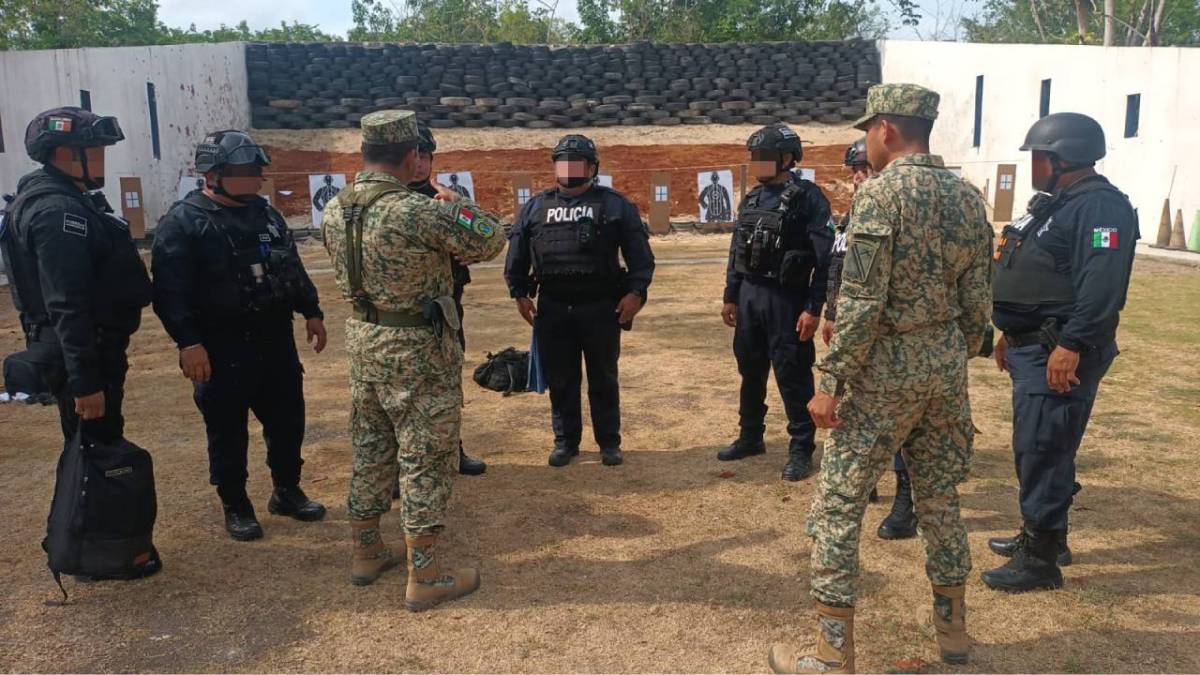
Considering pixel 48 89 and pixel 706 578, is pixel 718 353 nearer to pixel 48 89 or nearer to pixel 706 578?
pixel 706 578

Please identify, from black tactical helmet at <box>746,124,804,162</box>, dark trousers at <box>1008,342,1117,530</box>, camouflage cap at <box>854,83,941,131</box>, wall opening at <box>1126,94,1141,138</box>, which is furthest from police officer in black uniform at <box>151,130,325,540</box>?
wall opening at <box>1126,94,1141,138</box>

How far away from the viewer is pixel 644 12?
30.6m

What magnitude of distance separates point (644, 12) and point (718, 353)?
1005 inches

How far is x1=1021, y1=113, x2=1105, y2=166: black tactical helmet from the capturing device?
348cm

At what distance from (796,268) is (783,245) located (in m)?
0.15

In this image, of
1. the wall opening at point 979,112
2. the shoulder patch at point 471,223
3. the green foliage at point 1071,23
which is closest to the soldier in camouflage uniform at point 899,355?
the shoulder patch at point 471,223

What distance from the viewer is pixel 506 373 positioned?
19.4ft

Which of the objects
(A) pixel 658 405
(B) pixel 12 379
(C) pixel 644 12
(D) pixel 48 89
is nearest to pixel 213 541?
(B) pixel 12 379

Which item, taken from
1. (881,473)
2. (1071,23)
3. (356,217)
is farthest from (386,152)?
(1071,23)

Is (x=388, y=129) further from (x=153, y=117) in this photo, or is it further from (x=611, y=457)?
(x=153, y=117)

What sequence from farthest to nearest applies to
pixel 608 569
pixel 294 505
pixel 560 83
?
pixel 560 83 < pixel 294 505 < pixel 608 569

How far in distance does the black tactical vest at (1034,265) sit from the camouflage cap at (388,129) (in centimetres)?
249

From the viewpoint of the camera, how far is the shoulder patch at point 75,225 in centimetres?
346

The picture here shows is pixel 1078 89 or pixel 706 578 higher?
pixel 1078 89
